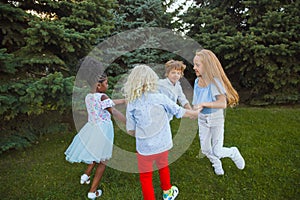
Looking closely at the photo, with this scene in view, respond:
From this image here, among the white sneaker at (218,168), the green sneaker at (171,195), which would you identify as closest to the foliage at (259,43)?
the white sneaker at (218,168)

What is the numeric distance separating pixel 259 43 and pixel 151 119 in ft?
15.7

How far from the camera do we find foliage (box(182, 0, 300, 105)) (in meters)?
5.32

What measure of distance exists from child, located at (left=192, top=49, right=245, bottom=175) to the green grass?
0.86ft

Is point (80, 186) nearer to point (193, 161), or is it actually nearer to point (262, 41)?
point (193, 161)

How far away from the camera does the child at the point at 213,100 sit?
2547 mm

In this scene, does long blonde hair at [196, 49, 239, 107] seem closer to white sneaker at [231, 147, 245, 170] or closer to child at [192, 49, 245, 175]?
child at [192, 49, 245, 175]

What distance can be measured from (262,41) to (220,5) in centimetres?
169

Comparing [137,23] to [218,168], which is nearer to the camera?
[218,168]

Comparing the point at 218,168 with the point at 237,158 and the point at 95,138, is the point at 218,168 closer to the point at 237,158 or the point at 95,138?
the point at 237,158

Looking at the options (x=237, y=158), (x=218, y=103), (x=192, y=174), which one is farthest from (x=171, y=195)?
(x=218, y=103)

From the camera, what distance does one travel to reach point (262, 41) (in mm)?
5699

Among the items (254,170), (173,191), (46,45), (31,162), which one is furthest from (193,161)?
(46,45)

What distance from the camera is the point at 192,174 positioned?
3.03m

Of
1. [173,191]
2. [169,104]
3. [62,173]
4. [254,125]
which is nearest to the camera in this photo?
[169,104]
